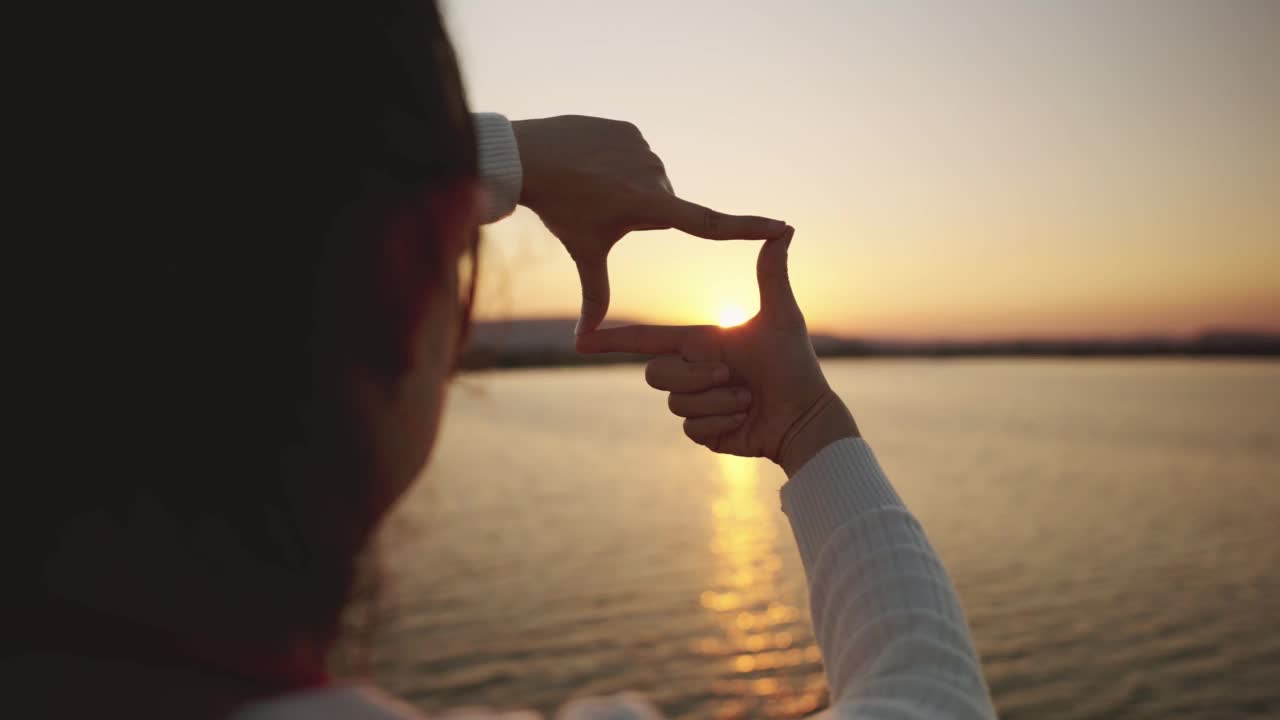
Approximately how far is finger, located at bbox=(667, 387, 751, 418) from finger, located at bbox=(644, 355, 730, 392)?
1 centimetres

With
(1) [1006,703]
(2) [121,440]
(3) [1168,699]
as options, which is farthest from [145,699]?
(3) [1168,699]

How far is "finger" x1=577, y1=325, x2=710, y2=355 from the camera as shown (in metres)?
1.64

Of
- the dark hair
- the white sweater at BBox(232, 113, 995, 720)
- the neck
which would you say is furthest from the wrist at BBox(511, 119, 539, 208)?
the neck

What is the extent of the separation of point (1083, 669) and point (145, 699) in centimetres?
1562

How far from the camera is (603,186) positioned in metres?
1.59

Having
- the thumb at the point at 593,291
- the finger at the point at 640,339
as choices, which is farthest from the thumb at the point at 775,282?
the thumb at the point at 593,291

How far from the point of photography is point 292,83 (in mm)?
725

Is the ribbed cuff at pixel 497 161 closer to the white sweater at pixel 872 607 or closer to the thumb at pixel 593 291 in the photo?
the thumb at pixel 593 291

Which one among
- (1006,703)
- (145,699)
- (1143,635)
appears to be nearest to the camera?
(145,699)

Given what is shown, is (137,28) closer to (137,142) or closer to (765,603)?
(137,142)

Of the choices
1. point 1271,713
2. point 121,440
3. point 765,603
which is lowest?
point 765,603

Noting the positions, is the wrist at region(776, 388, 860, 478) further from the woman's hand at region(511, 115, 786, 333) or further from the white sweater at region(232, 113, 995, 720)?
the woman's hand at region(511, 115, 786, 333)

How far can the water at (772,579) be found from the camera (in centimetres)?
1291

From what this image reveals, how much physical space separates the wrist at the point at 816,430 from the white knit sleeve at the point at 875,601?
60 millimetres
